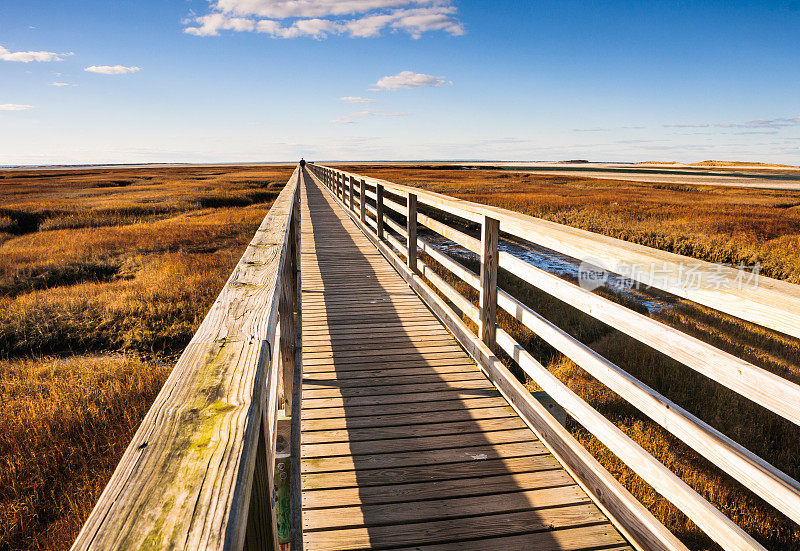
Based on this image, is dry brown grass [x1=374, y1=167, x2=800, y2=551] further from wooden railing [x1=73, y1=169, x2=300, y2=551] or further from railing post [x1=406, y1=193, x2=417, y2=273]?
wooden railing [x1=73, y1=169, x2=300, y2=551]

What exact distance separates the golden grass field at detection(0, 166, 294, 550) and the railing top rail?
3.67 m

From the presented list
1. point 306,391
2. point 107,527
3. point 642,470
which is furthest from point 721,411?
point 107,527

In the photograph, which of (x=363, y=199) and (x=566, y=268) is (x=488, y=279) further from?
(x=566, y=268)

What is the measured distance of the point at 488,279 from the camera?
3756 millimetres

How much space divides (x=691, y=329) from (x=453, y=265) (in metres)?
4.71

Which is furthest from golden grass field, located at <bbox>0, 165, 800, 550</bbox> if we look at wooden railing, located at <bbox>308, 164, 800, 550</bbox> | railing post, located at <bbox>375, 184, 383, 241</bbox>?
railing post, located at <bbox>375, 184, 383, 241</bbox>

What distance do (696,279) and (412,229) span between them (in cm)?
476

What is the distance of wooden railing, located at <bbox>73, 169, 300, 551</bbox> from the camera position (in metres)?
0.64

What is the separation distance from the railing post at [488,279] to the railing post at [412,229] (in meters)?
2.48

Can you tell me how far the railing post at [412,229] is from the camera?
621cm

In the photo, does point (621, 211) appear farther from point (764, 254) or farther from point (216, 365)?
point (216, 365)

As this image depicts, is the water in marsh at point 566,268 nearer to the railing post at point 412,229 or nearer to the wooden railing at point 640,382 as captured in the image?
the railing post at point 412,229

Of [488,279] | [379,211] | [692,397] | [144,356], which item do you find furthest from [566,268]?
[144,356]

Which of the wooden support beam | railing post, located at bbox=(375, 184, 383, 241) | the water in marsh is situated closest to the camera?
railing post, located at bbox=(375, 184, 383, 241)
